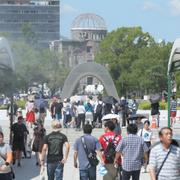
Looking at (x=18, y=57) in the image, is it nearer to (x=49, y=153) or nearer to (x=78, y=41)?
(x=49, y=153)

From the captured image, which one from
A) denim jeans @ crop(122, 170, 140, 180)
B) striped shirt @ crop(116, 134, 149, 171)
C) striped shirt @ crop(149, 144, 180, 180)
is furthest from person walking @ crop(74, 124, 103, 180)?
striped shirt @ crop(149, 144, 180, 180)

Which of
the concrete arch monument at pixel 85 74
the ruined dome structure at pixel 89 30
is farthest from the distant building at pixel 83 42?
the concrete arch monument at pixel 85 74

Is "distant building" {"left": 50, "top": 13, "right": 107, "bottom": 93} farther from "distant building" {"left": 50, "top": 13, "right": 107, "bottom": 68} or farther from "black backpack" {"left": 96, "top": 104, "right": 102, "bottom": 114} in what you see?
"black backpack" {"left": 96, "top": 104, "right": 102, "bottom": 114}

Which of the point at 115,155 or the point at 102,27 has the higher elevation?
the point at 102,27

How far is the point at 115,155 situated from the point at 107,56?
74595mm

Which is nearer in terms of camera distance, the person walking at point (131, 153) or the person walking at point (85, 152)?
the person walking at point (131, 153)

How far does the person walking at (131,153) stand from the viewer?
1309 centimetres

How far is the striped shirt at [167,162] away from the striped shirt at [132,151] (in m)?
2.66

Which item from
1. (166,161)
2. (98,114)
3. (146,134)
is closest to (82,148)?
(166,161)

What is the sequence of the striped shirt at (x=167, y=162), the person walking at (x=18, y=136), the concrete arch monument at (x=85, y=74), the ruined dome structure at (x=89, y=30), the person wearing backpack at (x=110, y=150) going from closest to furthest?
the striped shirt at (x=167, y=162)
the person wearing backpack at (x=110, y=150)
the person walking at (x=18, y=136)
the concrete arch monument at (x=85, y=74)
the ruined dome structure at (x=89, y=30)

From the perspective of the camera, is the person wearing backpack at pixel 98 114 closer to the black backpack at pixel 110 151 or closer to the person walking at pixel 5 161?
the black backpack at pixel 110 151

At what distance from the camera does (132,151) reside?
13.2m

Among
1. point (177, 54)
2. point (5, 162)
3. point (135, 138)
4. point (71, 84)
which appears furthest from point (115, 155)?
point (71, 84)

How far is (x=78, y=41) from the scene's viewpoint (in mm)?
187750
